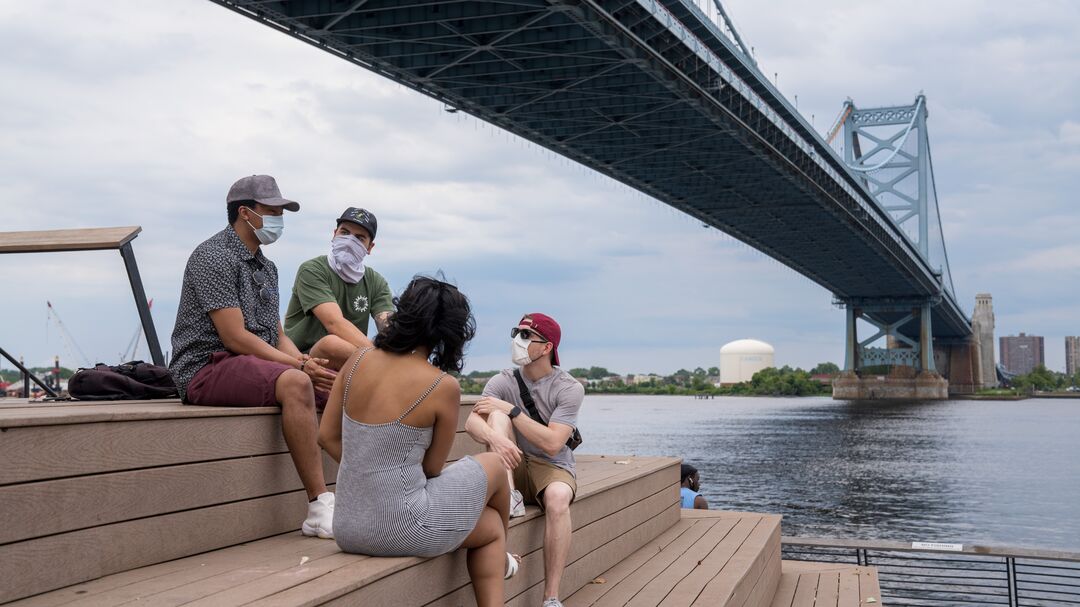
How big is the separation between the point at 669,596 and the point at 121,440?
2.18m

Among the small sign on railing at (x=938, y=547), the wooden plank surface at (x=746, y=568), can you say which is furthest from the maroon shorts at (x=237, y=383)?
the small sign on railing at (x=938, y=547)

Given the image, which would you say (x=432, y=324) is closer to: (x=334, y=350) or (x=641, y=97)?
(x=334, y=350)

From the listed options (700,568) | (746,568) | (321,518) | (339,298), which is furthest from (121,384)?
(746,568)

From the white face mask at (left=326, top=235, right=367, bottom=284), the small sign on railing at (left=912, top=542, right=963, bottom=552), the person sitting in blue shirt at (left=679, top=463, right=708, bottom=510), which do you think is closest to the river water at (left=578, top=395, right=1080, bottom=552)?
the person sitting in blue shirt at (left=679, top=463, right=708, bottom=510)

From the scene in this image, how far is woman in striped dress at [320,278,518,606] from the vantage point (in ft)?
8.64

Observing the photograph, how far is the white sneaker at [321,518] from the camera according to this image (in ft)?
9.91

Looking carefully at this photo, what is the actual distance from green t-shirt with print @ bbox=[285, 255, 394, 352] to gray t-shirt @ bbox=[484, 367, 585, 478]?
25.2 inches

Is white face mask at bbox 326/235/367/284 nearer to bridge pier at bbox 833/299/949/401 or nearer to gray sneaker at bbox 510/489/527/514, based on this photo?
gray sneaker at bbox 510/489/527/514

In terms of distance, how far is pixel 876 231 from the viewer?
42.8 m

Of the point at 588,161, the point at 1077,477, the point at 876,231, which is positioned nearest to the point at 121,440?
the point at 1077,477

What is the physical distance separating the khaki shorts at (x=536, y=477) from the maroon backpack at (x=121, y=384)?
1.41 meters

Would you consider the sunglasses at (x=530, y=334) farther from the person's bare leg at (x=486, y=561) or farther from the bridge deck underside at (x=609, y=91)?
the bridge deck underside at (x=609, y=91)

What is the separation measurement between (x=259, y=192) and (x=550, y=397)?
1358 mm

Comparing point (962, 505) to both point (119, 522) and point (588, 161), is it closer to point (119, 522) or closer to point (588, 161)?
point (119, 522)
